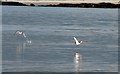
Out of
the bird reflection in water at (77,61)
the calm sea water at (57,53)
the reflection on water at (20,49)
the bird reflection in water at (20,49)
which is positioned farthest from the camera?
the reflection on water at (20,49)

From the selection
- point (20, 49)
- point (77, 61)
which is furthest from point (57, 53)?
point (20, 49)

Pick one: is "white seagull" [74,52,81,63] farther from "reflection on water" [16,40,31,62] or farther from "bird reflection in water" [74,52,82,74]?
"reflection on water" [16,40,31,62]

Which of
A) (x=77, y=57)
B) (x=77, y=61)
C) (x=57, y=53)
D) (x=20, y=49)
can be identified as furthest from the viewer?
(x=20, y=49)

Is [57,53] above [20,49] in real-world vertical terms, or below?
above

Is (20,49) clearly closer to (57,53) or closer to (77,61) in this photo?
(57,53)

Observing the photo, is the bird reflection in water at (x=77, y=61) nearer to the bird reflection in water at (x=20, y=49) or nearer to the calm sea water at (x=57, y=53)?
the calm sea water at (x=57, y=53)

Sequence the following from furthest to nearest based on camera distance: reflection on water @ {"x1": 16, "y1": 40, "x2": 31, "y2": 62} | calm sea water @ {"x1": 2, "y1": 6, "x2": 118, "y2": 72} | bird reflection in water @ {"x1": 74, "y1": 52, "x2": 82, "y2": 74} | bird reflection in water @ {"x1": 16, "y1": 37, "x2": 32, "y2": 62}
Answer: reflection on water @ {"x1": 16, "y1": 40, "x2": 31, "y2": 62} → bird reflection in water @ {"x1": 16, "y1": 37, "x2": 32, "y2": 62} → calm sea water @ {"x1": 2, "y1": 6, "x2": 118, "y2": 72} → bird reflection in water @ {"x1": 74, "y1": 52, "x2": 82, "y2": 74}

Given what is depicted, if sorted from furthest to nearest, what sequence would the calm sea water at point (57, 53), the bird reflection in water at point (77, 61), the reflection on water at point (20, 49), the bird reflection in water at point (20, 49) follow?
1. the reflection on water at point (20, 49)
2. the bird reflection in water at point (20, 49)
3. the calm sea water at point (57, 53)
4. the bird reflection in water at point (77, 61)

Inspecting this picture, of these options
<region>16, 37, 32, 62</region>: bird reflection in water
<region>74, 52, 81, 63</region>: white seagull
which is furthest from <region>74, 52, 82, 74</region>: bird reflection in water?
<region>16, 37, 32, 62</region>: bird reflection in water

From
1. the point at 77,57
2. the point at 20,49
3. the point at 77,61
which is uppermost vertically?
the point at 77,61

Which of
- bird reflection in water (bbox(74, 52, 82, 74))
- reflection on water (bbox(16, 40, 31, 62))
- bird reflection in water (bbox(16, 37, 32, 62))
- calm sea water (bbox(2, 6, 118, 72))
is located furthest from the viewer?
reflection on water (bbox(16, 40, 31, 62))

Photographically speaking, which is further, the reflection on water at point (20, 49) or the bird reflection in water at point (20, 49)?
the reflection on water at point (20, 49)

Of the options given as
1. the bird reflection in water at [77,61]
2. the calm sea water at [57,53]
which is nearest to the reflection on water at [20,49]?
the calm sea water at [57,53]

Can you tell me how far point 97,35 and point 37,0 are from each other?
277 ft
